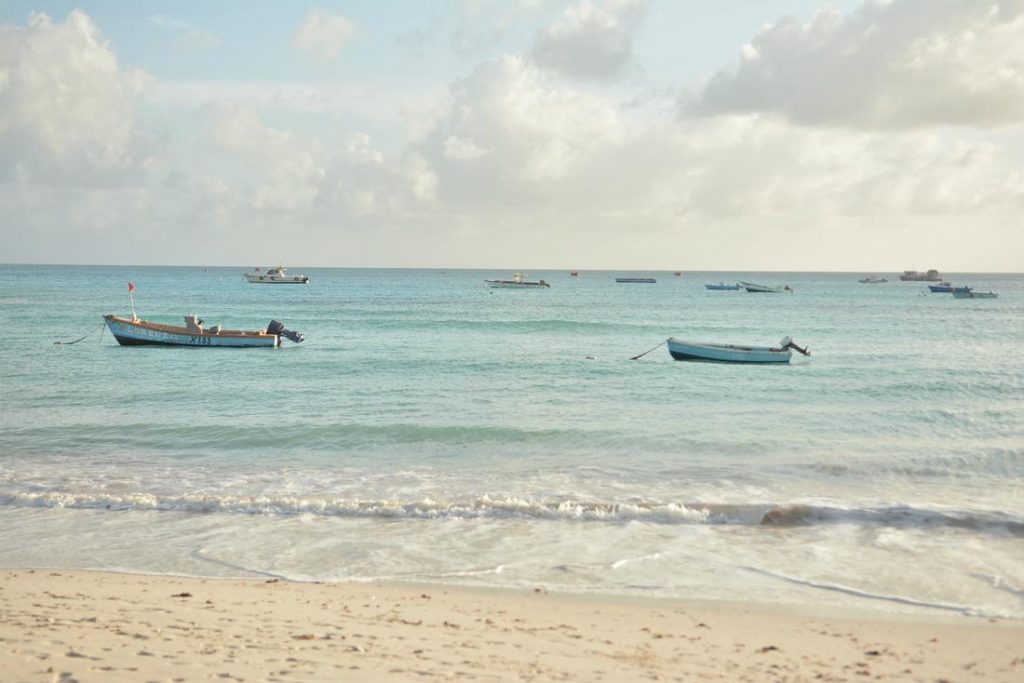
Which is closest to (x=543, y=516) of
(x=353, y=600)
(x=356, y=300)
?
(x=353, y=600)

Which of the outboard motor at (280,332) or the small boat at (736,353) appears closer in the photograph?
the small boat at (736,353)

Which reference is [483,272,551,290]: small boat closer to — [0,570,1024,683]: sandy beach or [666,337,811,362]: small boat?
[666,337,811,362]: small boat

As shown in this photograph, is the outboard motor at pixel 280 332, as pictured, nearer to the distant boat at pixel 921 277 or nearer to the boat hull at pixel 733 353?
the boat hull at pixel 733 353

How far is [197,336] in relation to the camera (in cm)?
4022

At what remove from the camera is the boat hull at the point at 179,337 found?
3997 cm

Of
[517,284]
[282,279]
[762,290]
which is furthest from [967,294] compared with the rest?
[282,279]

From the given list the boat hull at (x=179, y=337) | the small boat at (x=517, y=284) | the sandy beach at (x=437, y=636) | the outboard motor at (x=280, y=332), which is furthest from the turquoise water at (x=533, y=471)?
A: the small boat at (x=517, y=284)

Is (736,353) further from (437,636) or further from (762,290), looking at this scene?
Answer: (762,290)

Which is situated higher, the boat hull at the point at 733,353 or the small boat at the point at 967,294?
the small boat at the point at 967,294

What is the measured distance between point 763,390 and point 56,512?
71.9ft

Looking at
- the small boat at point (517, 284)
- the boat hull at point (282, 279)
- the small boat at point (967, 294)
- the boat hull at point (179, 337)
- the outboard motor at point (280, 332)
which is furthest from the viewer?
the boat hull at point (282, 279)

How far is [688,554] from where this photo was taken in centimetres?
1177

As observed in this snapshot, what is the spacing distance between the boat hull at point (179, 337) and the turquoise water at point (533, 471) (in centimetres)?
119

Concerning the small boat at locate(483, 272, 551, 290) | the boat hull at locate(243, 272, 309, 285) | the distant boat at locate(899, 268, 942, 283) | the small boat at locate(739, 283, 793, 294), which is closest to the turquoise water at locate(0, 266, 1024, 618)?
the small boat at locate(739, 283, 793, 294)
